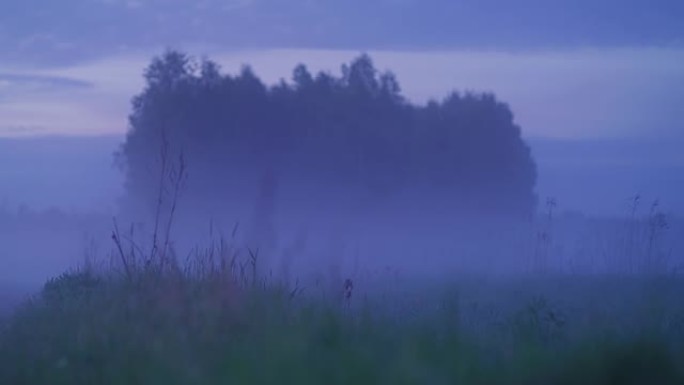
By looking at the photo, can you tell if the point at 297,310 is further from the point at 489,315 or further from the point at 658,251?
the point at 658,251

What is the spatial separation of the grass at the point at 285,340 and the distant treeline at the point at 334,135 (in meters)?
28.6

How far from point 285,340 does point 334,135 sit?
36351mm

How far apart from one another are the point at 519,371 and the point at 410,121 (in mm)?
38823

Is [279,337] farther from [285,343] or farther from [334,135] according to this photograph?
[334,135]

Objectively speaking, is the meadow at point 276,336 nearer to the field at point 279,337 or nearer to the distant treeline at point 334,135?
the field at point 279,337

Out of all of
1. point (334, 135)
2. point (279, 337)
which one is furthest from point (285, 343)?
point (334, 135)

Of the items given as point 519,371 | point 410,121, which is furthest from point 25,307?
point 410,121

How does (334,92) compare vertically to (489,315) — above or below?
above

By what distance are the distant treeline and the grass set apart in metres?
28.6

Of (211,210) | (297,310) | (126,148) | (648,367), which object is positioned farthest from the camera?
(126,148)

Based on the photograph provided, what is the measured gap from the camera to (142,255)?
513 inches

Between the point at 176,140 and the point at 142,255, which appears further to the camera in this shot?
the point at 176,140

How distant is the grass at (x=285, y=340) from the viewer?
306 inches

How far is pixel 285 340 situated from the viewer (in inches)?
334
